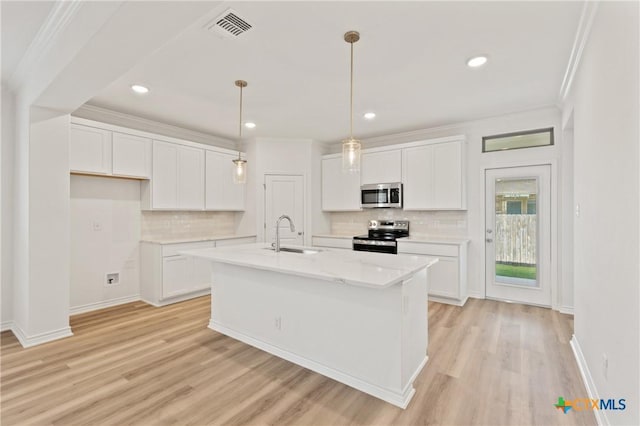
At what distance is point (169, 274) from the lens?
162 inches

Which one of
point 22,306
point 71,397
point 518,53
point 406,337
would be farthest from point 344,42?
point 22,306

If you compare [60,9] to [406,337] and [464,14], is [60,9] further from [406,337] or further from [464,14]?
[406,337]

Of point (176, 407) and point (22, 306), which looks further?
point (22, 306)

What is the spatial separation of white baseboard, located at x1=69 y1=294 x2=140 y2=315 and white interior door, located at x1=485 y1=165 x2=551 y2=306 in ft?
16.7

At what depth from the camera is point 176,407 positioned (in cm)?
197

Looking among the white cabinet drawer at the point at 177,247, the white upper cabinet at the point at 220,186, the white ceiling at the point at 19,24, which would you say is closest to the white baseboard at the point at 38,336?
the white cabinet drawer at the point at 177,247

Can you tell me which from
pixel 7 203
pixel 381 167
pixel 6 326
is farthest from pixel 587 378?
pixel 7 203

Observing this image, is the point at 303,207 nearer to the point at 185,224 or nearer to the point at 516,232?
the point at 185,224

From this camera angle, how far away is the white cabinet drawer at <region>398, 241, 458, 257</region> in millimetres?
4077

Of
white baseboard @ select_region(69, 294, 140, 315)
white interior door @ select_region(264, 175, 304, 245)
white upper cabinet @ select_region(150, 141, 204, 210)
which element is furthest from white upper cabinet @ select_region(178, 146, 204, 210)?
white baseboard @ select_region(69, 294, 140, 315)

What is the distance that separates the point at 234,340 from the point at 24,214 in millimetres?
2419

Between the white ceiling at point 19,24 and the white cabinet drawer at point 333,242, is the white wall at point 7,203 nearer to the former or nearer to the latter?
the white ceiling at point 19,24

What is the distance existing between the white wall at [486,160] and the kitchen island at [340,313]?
7.77 ft

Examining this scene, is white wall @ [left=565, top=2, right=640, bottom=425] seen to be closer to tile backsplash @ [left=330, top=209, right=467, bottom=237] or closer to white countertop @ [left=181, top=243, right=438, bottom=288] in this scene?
white countertop @ [left=181, top=243, right=438, bottom=288]
